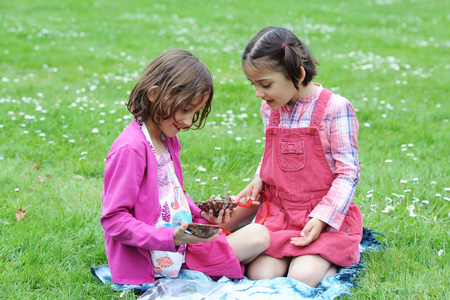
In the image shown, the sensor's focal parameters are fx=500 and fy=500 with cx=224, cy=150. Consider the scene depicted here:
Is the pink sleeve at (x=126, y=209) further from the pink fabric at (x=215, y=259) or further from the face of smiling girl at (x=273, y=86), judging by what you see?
the face of smiling girl at (x=273, y=86)

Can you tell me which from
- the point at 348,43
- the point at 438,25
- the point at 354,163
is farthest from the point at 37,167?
the point at 438,25

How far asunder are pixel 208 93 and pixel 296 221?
2.89ft

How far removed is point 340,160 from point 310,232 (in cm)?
42

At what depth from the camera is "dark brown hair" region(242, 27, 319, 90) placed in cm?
261

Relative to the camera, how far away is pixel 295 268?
2648 millimetres

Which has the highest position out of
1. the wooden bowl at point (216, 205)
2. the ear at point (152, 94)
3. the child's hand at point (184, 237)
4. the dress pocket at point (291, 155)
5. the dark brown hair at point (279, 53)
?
the dark brown hair at point (279, 53)

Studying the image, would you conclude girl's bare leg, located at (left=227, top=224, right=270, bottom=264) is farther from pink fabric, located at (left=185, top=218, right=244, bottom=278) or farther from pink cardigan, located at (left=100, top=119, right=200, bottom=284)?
pink cardigan, located at (left=100, top=119, right=200, bottom=284)

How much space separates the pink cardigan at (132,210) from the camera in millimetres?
2340

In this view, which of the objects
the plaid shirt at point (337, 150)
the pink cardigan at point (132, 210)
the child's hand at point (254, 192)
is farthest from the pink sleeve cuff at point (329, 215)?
the pink cardigan at point (132, 210)

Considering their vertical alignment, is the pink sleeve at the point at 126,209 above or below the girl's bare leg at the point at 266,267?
above

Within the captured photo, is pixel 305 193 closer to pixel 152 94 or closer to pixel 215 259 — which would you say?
pixel 215 259

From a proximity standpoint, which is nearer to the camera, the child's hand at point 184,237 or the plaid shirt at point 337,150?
the child's hand at point 184,237

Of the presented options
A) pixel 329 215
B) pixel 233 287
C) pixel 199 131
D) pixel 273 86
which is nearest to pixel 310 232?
pixel 329 215

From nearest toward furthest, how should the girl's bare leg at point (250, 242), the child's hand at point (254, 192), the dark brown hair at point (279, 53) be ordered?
the dark brown hair at point (279, 53) → the girl's bare leg at point (250, 242) → the child's hand at point (254, 192)
